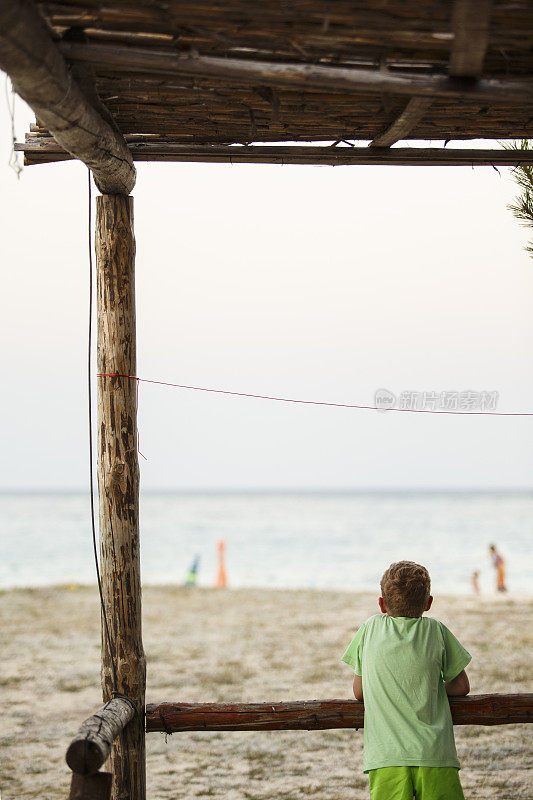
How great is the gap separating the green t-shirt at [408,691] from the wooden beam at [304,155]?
1.71 meters

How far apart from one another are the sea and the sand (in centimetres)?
649

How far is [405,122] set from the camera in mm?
2664

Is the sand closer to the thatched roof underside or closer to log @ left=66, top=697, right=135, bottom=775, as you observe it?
log @ left=66, top=697, right=135, bottom=775

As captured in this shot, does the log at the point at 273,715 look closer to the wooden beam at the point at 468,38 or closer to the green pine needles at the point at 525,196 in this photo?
the green pine needles at the point at 525,196

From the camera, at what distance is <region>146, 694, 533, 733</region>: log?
2.97 meters

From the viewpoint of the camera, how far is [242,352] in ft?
98.7

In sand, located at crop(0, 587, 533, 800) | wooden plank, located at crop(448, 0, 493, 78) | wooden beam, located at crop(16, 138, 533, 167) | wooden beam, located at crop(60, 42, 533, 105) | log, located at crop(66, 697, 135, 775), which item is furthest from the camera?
sand, located at crop(0, 587, 533, 800)

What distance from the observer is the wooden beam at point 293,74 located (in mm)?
2107

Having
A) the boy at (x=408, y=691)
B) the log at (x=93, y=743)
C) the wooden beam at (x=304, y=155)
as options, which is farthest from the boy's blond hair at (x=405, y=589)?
the wooden beam at (x=304, y=155)

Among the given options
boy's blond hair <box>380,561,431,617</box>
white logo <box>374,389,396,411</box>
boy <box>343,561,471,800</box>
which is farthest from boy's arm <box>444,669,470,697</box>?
white logo <box>374,389,396,411</box>

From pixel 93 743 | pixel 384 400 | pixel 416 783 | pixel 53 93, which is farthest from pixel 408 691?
pixel 53 93

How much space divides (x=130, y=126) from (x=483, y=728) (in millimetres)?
4654

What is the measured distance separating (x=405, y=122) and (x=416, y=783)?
2133 millimetres

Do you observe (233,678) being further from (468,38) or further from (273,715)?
(468,38)
